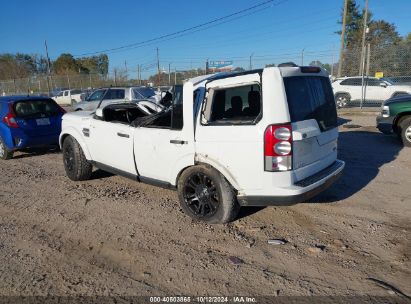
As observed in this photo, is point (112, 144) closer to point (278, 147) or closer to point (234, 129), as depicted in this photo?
point (234, 129)

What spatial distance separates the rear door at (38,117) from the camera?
8.34 metres

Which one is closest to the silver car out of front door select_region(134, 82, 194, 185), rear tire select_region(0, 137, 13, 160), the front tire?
rear tire select_region(0, 137, 13, 160)

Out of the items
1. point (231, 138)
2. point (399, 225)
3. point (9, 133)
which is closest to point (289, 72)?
point (231, 138)

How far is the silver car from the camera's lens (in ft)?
50.3

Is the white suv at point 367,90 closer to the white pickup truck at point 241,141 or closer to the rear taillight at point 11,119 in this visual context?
the white pickup truck at point 241,141

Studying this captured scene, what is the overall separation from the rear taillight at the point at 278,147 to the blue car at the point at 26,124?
6658 mm

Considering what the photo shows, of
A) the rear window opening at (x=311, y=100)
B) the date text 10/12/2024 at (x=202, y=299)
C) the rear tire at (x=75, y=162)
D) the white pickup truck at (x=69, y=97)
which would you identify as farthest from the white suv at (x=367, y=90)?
the white pickup truck at (x=69, y=97)

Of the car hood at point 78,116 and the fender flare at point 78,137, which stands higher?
the car hood at point 78,116

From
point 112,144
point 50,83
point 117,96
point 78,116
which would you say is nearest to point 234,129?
point 112,144

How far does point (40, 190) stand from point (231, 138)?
389 centimetres

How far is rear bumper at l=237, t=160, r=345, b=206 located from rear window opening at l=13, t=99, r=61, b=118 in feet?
21.2

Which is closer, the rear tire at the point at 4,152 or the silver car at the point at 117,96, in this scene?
the rear tire at the point at 4,152

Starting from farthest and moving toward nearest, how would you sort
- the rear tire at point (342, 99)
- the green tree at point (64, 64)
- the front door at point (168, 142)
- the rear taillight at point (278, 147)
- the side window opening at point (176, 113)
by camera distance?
the green tree at point (64, 64) → the rear tire at point (342, 99) → the side window opening at point (176, 113) → the front door at point (168, 142) → the rear taillight at point (278, 147)

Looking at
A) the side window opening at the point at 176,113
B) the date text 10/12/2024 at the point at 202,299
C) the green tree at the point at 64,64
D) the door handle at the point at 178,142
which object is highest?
the green tree at the point at 64,64
